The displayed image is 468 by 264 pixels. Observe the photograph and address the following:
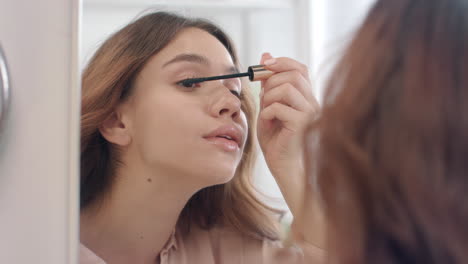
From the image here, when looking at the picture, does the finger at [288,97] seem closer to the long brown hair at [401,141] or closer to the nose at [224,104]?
the nose at [224,104]

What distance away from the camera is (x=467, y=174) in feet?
0.81

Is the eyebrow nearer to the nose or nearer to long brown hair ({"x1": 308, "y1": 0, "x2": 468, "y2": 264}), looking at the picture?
the nose

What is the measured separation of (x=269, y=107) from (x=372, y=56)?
1.13 ft

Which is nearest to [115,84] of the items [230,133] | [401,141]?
[230,133]

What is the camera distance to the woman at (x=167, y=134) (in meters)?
0.59

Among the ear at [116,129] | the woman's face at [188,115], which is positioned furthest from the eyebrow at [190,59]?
the ear at [116,129]

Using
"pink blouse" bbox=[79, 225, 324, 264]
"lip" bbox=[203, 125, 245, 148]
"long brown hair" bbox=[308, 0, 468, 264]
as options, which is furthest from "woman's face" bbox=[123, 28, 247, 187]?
"long brown hair" bbox=[308, 0, 468, 264]

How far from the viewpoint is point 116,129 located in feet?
2.11

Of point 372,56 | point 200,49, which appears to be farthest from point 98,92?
point 372,56

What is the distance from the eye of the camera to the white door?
433 mm

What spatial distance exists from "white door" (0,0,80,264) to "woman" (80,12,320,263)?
0.41 ft

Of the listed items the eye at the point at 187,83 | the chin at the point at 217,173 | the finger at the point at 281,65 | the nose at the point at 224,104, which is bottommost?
the chin at the point at 217,173

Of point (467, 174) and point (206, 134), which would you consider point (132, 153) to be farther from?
point (467, 174)

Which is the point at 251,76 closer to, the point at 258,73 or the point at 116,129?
the point at 258,73
